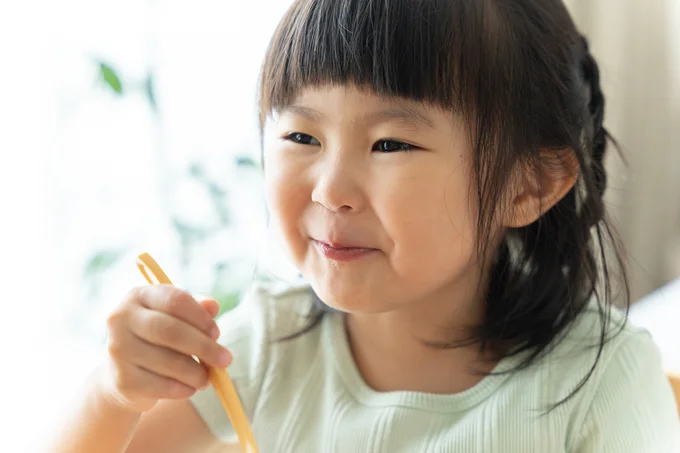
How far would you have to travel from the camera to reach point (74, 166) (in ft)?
3.14

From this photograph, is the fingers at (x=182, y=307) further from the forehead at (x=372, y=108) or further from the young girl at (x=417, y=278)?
the forehead at (x=372, y=108)

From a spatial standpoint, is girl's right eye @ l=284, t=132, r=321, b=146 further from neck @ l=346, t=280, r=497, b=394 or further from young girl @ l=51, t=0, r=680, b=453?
neck @ l=346, t=280, r=497, b=394

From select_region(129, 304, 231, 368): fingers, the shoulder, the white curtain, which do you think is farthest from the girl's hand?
the white curtain

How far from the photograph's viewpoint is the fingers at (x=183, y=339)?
2.11 feet

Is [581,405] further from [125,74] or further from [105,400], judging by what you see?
[125,74]

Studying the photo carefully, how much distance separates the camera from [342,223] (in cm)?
66

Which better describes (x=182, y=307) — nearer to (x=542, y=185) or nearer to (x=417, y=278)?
(x=417, y=278)

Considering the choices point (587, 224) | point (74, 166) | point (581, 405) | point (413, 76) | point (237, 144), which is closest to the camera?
point (413, 76)

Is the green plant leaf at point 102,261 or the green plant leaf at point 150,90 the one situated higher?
the green plant leaf at point 150,90

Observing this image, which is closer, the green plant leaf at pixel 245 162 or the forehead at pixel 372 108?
the forehead at pixel 372 108

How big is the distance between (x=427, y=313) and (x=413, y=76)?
28cm

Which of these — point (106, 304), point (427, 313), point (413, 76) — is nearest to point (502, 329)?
point (427, 313)

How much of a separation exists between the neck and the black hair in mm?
28

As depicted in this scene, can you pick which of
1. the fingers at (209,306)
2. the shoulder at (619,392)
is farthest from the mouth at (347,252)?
the shoulder at (619,392)
